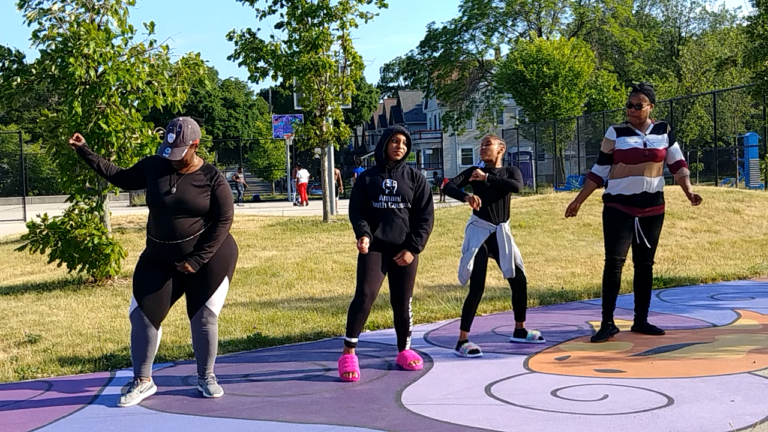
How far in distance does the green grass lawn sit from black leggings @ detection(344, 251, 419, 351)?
5.32 ft

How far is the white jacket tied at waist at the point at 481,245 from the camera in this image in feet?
19.9

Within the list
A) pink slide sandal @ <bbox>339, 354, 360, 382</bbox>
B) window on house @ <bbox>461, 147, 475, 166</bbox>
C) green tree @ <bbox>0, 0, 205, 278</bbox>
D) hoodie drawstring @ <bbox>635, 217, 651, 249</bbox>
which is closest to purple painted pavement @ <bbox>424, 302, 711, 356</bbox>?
hoodie drawstring @ <bbox>635, 217, 651, 249</bbox>

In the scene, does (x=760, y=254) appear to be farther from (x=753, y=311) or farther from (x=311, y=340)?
(x=311, y=340)

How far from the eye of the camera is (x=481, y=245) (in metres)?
6.11

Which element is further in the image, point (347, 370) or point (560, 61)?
point (560, 61)

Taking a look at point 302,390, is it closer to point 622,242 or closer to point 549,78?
point 622,242

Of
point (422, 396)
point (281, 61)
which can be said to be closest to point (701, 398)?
point (422, 396)

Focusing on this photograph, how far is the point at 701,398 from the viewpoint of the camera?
4.57 m

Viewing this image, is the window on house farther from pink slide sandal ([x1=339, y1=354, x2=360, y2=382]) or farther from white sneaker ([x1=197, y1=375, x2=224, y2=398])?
white sneaker ([x1=197, y1=375, x2=224, y2=398])

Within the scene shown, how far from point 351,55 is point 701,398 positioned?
15.0 metres

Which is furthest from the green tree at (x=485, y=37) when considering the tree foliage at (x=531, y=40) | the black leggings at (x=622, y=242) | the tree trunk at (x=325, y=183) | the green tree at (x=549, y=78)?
the black leggings at (x=622, y=242)

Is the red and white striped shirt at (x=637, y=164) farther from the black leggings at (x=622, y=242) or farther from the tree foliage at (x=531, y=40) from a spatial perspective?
the tree foliage at (x=531, y=40)

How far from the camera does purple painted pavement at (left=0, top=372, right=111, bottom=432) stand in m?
4.77

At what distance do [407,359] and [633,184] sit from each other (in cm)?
219
